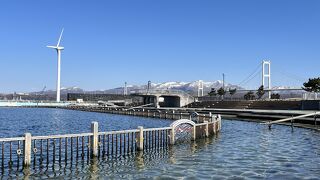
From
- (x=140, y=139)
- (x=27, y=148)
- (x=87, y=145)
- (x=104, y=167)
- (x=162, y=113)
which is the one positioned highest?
(x=162, y=113)

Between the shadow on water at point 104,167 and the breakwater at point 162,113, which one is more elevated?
the breakwater at point 162,113

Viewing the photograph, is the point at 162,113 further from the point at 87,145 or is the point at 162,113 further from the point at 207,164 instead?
the point at 207,164

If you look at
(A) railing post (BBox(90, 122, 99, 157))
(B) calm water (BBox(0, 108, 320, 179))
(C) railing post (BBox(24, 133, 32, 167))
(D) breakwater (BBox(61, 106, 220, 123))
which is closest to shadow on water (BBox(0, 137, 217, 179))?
(B) calm water (BBox(0, 108, 320, 179))

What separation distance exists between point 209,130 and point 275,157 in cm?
1769

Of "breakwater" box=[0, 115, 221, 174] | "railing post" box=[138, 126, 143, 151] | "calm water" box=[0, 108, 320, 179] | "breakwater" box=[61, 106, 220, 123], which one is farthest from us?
"breakwater" box=[61, 106, 220, 123]

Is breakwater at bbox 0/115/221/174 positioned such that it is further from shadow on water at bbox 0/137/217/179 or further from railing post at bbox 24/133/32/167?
shadow on water at bbox 0/137/217/179

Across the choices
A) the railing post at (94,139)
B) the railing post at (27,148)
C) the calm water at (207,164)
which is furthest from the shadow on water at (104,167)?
the railing post at (94,139)

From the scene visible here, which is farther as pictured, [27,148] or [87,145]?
[87,145]

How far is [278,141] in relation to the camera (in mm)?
43375

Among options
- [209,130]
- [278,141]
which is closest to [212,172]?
[278,141]

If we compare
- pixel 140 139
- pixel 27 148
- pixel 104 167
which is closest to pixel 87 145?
pixel 140 139

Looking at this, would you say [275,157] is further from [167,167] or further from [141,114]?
[141,114]

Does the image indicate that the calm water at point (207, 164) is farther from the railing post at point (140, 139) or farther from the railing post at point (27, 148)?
the railing post at point (27, 148)

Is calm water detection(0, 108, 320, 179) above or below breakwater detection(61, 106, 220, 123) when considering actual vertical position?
below
